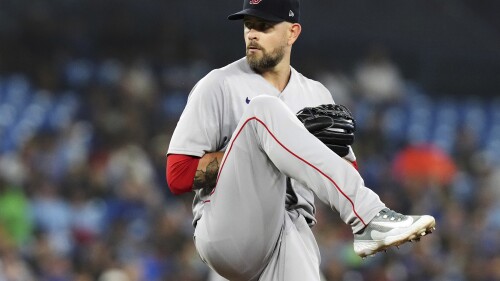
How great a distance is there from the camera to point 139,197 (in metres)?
6.99

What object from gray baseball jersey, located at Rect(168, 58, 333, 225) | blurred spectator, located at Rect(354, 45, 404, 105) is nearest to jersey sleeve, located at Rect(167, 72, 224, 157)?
gray baseball jersey, located at Rect(168, 58, 333, 225)

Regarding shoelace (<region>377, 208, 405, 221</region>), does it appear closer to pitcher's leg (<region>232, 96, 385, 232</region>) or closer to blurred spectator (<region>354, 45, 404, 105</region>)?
pitcher's leg (<region>232, 96, 385, 232</region>)

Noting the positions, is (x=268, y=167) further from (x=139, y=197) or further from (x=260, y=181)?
(x=139, y=197)

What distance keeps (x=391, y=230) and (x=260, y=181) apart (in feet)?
1.52

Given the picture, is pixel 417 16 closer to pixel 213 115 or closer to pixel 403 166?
pixel 403 166

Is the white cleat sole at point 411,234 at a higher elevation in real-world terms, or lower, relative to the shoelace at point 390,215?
lower

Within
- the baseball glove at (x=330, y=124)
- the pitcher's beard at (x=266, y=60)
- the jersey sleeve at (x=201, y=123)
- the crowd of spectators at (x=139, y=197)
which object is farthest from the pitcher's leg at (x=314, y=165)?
the crowd of spectators at (x=139, y=197)

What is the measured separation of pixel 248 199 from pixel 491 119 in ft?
21.2

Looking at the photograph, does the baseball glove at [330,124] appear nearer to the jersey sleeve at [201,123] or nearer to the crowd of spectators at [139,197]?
the jersey sleeve at [201,123]

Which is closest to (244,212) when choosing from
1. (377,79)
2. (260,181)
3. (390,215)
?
(260,181)

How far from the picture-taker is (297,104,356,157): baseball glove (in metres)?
3.15

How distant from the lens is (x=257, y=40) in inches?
133

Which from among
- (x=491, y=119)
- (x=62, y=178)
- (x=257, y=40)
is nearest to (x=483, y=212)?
(x=491, y=119)

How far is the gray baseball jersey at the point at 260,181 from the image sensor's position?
2.99 metres
